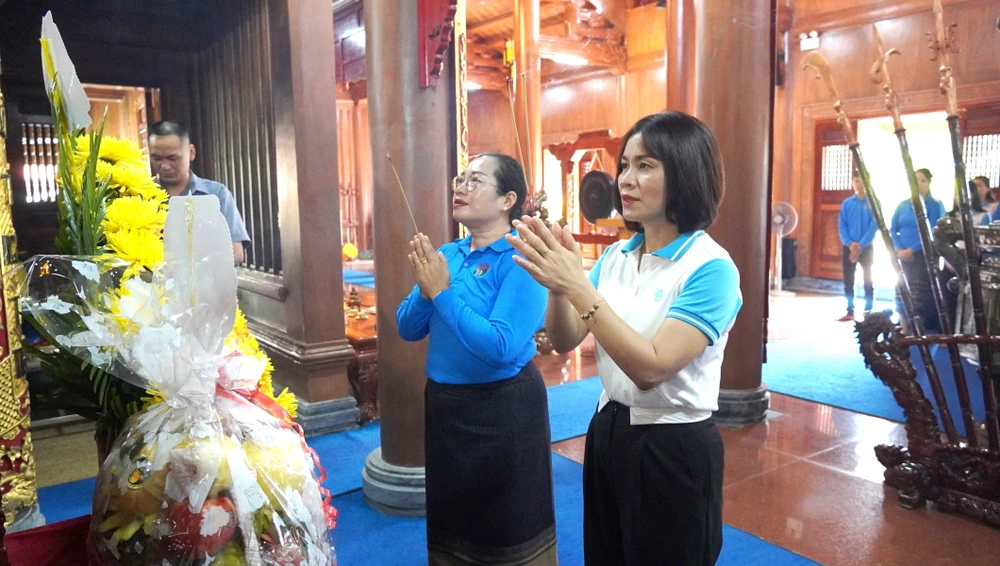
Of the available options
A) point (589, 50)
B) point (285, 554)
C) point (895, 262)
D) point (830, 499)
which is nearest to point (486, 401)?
point (285, 554)

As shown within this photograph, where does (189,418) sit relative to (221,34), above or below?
below

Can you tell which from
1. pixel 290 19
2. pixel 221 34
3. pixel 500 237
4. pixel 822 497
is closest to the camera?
pixel 500 237

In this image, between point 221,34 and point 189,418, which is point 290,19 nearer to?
point 221,34

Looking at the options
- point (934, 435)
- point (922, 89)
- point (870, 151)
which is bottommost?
point (934, 435)

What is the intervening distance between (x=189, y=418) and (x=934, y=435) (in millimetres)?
3057

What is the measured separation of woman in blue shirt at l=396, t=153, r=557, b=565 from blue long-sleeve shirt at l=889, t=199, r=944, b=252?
17.6ft

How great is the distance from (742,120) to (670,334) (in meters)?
2.80

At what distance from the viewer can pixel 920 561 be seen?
95.2 inches

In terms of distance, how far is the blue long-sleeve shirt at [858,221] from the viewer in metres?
6.90

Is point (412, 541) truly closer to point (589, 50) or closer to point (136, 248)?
point (136, 248)

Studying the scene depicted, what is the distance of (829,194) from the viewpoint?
29.2ft

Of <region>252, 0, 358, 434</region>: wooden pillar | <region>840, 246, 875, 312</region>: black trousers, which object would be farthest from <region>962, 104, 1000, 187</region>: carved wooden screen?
<region>252, 0, 358, 434</region>: wooden pillar

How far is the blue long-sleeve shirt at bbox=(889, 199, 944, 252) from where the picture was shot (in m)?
5.94

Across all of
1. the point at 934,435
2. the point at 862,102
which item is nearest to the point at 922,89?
the point at 862,102
